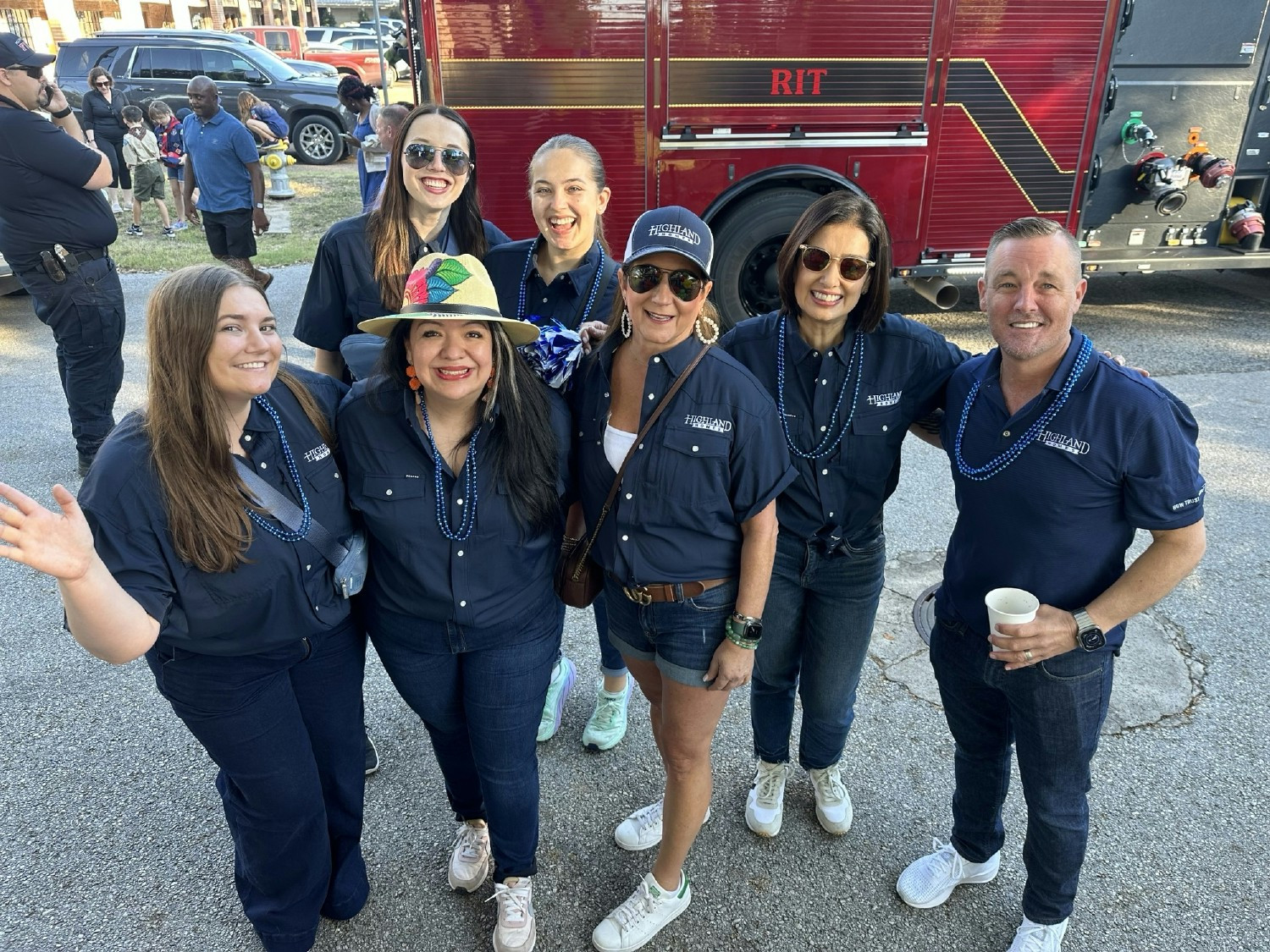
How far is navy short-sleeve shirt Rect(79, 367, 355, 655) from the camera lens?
1.70m

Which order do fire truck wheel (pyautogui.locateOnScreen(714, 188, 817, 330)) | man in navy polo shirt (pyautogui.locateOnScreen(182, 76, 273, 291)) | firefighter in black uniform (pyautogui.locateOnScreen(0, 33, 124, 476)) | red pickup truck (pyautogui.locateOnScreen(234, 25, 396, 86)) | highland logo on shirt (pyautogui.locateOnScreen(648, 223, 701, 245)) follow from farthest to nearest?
red pickup truck (pyautogui.locateOnScreen(234, 25, 396, 86)) → man in navy polo shirt (pyautogui.locateOnScreen(182, 76, 273, 291)) → fire truck wheel (pyautogui.locateOnScreen(714, 188, 817, 330)) → firefighter in black uniform (pyautogui.locateOnScreen(0, 33, 124, 476)) → highland logo on shirt (pyautogui.locateOnScreen(648, 223, 701, 245))

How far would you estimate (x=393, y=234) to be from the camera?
2795 mm

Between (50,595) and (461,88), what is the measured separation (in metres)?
4.10

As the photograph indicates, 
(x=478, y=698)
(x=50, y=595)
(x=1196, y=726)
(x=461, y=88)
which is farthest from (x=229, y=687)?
(x=461, y=88)

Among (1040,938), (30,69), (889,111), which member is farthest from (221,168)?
(1040,938)

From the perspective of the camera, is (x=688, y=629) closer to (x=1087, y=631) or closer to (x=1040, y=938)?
(x=1087, y=631)

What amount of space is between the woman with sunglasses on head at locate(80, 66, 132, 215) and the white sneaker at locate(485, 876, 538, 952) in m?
12.5

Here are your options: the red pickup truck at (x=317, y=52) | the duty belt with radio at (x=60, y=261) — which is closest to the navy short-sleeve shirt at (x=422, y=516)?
the duty belt with radio at (x=60, y=261)

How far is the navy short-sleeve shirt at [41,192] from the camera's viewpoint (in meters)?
4.50

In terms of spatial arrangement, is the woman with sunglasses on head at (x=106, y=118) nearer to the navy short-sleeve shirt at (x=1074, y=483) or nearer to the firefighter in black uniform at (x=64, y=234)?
the firefighter in black uniform at (x=64, y=234)

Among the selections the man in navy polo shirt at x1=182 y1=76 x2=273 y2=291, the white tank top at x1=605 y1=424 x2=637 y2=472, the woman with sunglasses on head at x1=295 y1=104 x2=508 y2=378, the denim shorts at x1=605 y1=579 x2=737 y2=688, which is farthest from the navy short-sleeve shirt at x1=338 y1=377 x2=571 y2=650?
the man in navy polo shirt at x1=182 y1=76 x2=273 y2=291

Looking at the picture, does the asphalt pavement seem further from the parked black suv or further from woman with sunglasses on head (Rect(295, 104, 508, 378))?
the parked black suv

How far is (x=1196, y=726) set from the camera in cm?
305

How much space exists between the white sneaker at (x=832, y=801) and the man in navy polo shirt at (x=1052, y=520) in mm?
581
